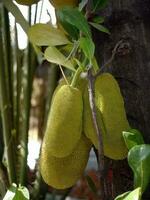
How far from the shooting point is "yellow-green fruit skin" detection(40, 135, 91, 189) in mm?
526

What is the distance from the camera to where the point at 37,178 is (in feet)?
2.85

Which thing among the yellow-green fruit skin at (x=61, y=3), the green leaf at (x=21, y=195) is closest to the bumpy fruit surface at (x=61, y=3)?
the yellow-green fruit skin at (x=61, y=3)

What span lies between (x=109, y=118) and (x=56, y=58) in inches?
3.3

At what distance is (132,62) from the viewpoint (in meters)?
Result: 0.55

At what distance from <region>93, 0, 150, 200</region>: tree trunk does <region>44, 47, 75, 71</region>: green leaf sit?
0.26 feet

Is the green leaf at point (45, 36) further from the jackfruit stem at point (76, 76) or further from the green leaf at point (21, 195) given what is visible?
the green leaf at point (21, 195)

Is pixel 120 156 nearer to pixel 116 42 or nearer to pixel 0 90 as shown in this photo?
pixel 116 42

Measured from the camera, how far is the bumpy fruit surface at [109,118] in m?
0.50

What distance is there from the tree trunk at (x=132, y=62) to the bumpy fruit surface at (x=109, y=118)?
0.05m

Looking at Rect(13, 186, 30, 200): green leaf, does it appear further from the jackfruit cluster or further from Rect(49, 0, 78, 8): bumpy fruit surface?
Rect(49, 0, 78, 8): bumpy fruit surface

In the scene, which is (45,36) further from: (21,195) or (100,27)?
(21,195)

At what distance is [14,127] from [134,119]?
42 cm

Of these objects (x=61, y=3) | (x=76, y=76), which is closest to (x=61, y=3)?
(x=61, y=3)

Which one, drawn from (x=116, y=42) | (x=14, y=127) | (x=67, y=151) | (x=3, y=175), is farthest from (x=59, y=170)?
(x=14, y=127)
